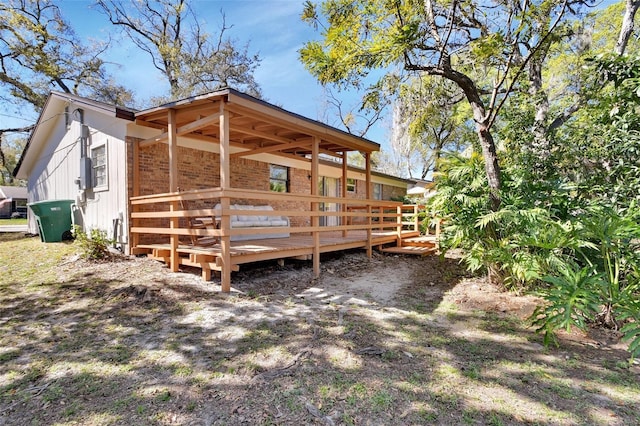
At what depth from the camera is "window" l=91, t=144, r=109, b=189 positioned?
8.19 m

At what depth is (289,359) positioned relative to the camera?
10.3ft

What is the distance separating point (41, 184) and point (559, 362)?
51.2ft

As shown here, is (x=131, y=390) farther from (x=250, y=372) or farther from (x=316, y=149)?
(x=316, y=149)

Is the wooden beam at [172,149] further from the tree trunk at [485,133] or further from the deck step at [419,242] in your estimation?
the deck step at [419,242]

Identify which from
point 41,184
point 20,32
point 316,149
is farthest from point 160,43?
point 316,149

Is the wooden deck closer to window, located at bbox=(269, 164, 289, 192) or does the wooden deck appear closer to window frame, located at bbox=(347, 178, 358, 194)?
window, located at bbox=(269, 164, 289, 192)

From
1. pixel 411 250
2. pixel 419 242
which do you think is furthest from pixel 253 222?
pixel 419 242

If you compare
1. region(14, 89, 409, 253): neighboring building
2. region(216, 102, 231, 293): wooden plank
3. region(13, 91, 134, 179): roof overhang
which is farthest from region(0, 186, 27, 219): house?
region(216, 102, 231, 293): wooden plank

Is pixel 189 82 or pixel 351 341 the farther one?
pixel 189 82

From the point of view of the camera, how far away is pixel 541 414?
92.6 inches

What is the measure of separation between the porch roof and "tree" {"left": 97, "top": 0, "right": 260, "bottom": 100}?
14.6 meters

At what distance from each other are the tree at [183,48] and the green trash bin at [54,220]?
13495 mm

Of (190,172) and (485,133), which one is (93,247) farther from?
(485,133)

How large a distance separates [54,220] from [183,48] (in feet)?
55.7
